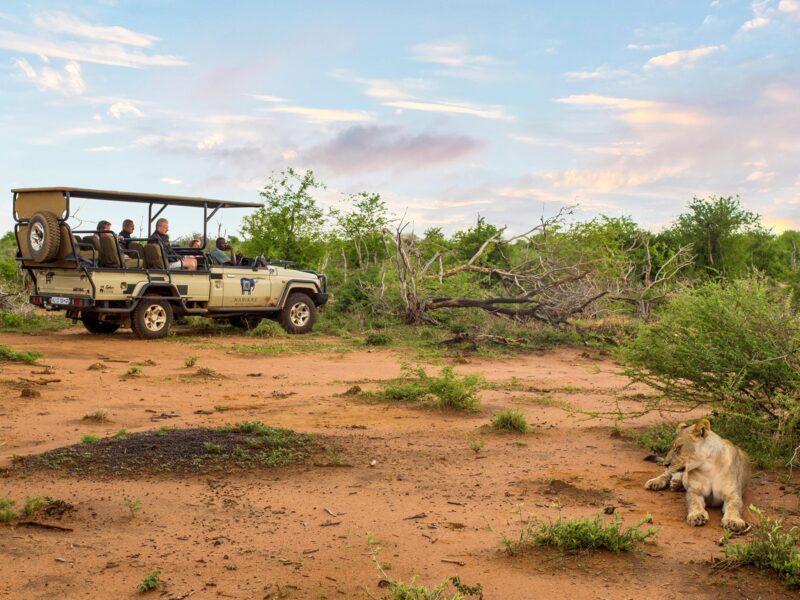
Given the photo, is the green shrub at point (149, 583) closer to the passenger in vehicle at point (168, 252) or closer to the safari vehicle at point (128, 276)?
the safari vehicle at point (128, 276)

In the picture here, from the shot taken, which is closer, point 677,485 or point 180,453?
point 677,485

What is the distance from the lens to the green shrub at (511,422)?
826cm

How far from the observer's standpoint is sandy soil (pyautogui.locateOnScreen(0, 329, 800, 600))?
4574mm

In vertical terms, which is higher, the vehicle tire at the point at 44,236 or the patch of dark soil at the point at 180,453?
the vehicle tire at the point at 44,236

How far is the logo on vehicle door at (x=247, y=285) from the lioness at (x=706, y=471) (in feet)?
40.2

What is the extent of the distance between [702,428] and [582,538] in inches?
59.1

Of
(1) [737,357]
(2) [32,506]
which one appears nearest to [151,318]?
(2) [32,506]

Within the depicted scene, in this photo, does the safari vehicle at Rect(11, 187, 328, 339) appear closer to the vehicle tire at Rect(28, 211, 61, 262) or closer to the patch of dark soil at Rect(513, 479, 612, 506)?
the vehicle tire at Rect(28, 211, 61, 262)

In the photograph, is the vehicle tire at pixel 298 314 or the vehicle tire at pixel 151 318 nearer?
the vehicle tire at pixel 151 318

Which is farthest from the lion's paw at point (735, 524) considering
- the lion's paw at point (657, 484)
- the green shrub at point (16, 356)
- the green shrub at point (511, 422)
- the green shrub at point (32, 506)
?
the green shrub at point (16, 356)

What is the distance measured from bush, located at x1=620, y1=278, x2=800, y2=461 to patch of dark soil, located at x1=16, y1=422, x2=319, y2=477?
11.3 ft

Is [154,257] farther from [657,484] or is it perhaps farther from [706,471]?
[706,471]

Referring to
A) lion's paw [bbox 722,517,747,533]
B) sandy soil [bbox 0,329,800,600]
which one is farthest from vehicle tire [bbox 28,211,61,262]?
lion's paw [bbox 722,517,747,533]

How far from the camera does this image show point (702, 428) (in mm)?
5848
